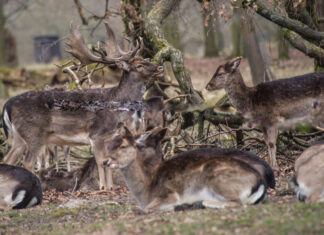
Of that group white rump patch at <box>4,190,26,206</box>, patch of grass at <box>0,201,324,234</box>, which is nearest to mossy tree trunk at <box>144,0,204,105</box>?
patch of grass at <box>0,201,324,234</box>

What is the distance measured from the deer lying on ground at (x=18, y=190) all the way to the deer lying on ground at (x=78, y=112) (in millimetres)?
1460

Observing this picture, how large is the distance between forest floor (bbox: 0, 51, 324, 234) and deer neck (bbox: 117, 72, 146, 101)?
1847 millimetres

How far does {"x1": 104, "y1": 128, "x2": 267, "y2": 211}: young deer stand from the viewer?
6617mm

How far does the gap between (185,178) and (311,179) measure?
1493mm

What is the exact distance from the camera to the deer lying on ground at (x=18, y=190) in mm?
8609

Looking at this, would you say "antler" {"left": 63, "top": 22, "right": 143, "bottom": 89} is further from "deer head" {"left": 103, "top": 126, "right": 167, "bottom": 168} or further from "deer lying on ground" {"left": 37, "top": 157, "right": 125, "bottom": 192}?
"deer head" {"left": 103, "top": 126, "right": 167, "bottom": 168}

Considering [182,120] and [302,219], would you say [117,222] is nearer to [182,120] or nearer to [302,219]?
[302,219]

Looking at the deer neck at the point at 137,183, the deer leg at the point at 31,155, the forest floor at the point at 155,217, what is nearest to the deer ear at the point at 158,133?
the deer neck at the point at 137,183

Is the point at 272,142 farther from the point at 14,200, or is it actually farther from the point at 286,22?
the point at 14,200

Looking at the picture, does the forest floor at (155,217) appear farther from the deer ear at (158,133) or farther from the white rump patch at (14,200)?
the deer ear at (158,133)

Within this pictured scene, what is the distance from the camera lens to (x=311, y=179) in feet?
21.5

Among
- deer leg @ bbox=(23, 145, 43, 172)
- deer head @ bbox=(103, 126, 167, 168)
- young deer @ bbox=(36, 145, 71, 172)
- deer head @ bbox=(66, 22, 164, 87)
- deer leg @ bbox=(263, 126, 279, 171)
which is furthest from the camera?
young deer @ bbox=(36, 145, 71, 172)

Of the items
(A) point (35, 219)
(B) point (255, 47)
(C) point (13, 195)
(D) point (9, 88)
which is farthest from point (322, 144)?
(D) point (9, 88)

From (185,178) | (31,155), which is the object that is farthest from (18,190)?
(185,178)
